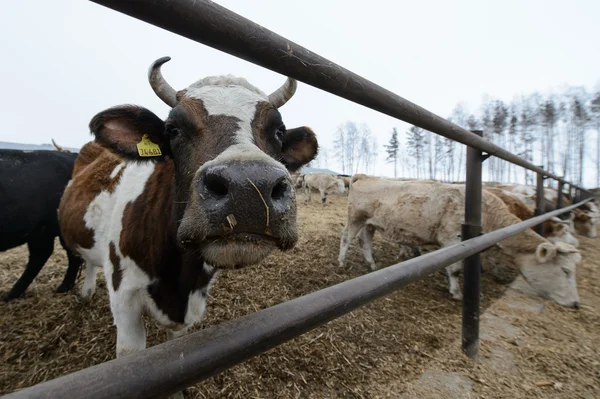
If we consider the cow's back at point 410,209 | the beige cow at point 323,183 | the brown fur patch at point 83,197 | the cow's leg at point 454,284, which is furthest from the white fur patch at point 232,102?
the beige cow at point 323,183

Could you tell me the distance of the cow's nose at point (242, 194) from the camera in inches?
35.1

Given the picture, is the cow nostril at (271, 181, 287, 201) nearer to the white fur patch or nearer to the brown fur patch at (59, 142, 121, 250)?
the white fur patch

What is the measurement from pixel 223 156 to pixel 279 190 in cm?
23

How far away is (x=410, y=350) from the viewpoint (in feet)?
8.13

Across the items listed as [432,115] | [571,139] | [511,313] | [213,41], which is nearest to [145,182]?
[213,41]

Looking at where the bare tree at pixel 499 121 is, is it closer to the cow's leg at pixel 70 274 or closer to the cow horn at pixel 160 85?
the cow horn at pixel 160 85

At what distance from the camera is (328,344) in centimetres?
251

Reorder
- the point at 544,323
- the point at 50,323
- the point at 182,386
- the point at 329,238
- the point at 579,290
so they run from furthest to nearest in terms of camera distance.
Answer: the point at 329,238 < the point at 579,290 < the point at 544,323 < the point at 50,323 < the point at 182,386

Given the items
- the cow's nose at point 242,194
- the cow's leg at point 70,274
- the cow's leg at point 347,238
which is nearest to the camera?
the cow's nose at point 242,194

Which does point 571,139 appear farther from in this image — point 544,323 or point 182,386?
point 182,386

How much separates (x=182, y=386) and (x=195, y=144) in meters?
1.05

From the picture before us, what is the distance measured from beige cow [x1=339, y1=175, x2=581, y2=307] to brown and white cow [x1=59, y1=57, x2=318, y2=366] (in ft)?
11.9

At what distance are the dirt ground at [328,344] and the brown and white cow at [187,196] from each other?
72 centimetres

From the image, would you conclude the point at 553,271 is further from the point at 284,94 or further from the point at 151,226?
the point at 151,226
